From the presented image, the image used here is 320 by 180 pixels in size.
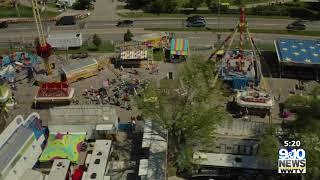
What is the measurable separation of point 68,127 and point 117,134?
5775mm

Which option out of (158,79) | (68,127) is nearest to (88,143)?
(68,127)

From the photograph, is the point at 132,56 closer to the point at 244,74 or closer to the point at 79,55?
the point at 79,55

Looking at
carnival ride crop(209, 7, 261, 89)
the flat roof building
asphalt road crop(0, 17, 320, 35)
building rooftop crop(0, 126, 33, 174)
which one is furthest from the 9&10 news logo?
asphalt road crop(0, 17, 320, 35)

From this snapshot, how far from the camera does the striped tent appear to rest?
70.1m

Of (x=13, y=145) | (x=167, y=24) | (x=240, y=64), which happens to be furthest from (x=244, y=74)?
(x=13, y=145)

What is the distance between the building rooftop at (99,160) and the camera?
151ft

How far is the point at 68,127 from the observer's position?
52.7m

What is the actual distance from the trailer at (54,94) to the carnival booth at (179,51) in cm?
1767

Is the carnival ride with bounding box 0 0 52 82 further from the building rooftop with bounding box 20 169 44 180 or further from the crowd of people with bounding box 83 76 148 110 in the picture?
the building rooftop with bounding box 20 169 44 180

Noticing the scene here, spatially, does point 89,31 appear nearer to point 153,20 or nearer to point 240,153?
Result: point 153,20

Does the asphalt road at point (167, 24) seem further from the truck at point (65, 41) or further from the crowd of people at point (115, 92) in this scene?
the crowd of people at point (115, 92)

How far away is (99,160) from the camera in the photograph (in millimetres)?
47875

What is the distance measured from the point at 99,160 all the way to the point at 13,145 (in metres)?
8.90

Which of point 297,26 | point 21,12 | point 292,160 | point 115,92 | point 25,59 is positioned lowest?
point 292,160
